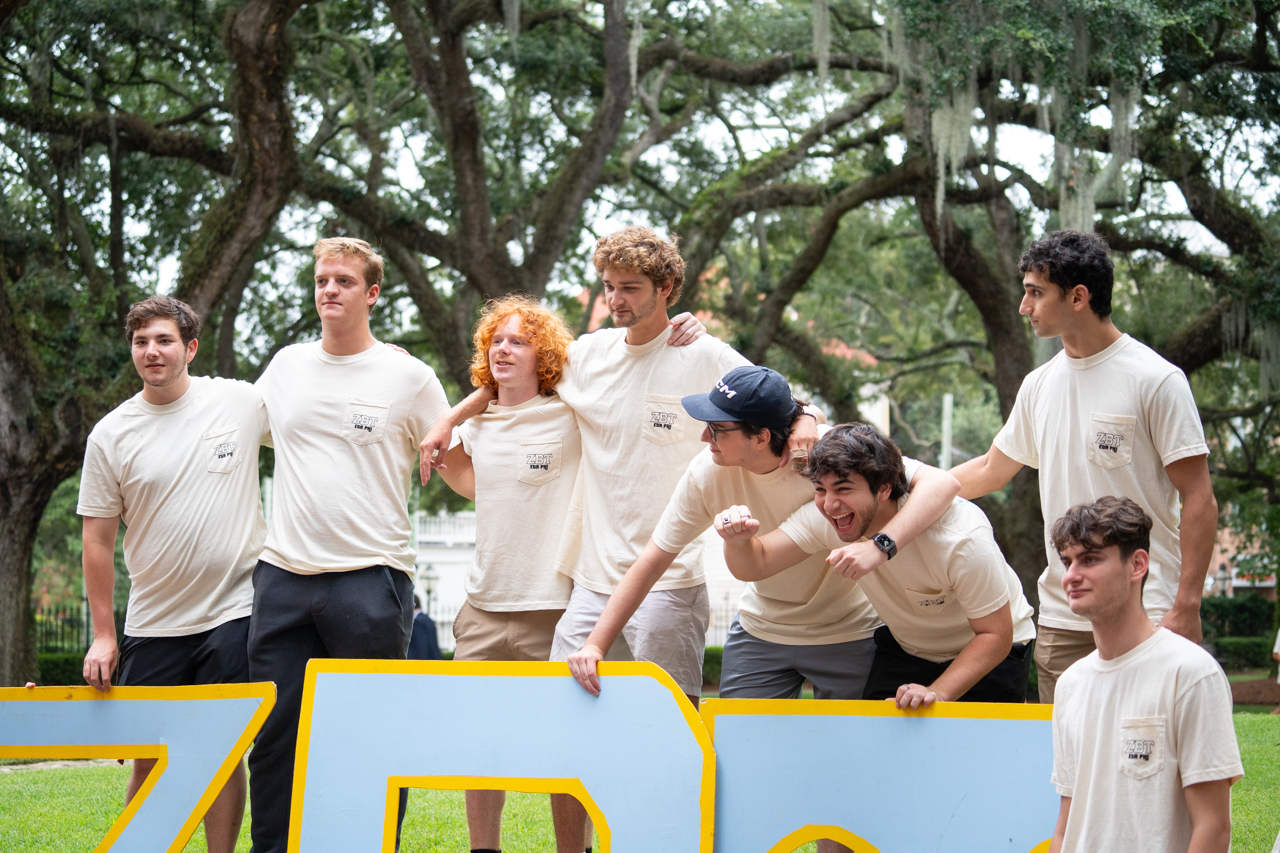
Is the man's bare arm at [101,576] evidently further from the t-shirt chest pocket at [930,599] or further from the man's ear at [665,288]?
the t-shirt chest pocket at [930,599]

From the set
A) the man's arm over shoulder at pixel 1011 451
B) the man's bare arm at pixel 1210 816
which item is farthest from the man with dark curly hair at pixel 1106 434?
the man's bare arm at pixel 1210 816

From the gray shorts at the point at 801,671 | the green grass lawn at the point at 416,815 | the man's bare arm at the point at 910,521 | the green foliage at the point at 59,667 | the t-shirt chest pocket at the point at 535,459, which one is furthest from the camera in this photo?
the green foliage at the point at 59,667

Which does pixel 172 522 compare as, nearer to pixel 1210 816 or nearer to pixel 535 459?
pixel 535 459

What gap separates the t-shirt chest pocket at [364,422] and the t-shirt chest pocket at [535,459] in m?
0.51

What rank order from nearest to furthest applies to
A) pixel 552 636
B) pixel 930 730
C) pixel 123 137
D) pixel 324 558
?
pixel 930 730, pixel 324 558, pixel 552 636, pixel 123 137

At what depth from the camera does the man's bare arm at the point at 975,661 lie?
3.35m

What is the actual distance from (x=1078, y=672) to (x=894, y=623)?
32.1 inches

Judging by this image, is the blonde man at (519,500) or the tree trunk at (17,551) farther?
the tree trunk at (17,551)

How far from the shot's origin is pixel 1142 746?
8.67 feet

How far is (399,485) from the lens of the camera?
4223 millimetres

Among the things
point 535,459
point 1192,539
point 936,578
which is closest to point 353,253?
point 535,459

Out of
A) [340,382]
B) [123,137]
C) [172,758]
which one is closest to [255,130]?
[123,137]

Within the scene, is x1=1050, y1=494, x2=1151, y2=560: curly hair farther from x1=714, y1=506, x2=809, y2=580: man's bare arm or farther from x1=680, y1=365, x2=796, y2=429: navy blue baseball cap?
x1=680, y1=365, x2=796, y2=429: navy blue baseball cap

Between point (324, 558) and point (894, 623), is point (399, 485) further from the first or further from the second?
point (894, 623)
